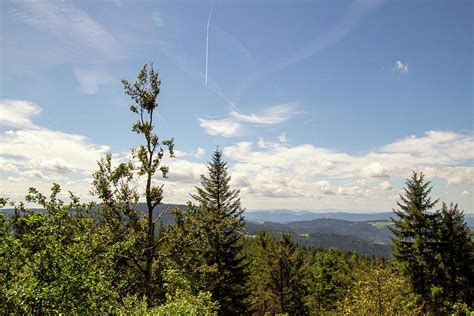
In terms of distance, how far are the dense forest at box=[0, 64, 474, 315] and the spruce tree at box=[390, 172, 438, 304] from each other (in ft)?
0.29

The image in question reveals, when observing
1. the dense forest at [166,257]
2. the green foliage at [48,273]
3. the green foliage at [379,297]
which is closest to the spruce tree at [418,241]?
the dense forest at [166,257]

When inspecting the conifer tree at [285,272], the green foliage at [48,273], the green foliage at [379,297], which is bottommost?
the conifer tree at [285,272]

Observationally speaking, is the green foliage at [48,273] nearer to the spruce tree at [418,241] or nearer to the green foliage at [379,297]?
the green foliage at [379,297]

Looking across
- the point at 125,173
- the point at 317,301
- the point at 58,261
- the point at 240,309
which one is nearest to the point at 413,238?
the point at 240,309

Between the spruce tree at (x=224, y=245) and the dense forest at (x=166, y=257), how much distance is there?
9cm

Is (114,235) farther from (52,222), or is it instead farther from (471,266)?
(471,266)

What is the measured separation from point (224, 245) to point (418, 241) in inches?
705

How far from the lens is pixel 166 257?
16.2 m

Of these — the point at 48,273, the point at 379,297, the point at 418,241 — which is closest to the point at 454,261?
the point at 418,241

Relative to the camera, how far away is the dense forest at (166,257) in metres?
8.66

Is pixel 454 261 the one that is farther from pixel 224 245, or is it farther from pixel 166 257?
pixel 166 257

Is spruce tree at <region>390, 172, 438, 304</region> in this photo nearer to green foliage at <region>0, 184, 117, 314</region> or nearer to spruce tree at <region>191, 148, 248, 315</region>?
spruce tree at <region>191, 148, 248, 315</region>

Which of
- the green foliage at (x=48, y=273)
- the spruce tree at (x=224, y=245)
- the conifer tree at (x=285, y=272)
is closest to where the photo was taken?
the green foliage at (x=48, y=273)

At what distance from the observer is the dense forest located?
866cm
